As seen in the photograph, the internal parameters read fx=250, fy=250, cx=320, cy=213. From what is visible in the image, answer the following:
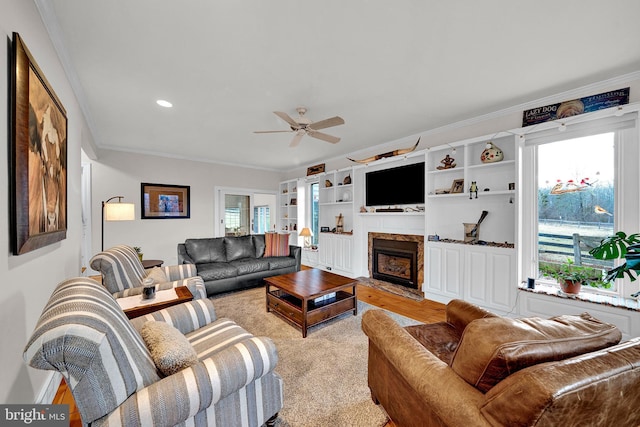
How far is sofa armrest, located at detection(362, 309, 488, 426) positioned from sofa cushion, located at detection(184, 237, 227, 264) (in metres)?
3.56

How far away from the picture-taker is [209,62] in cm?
212

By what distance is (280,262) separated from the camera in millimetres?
4582

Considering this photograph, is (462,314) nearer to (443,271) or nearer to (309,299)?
(309,299)

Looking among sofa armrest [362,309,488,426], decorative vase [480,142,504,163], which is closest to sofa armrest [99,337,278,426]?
sofa armrest [362,309,488,426]

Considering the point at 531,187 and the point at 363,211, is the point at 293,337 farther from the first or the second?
the point at 531,187

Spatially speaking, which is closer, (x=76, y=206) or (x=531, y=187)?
(x=76, y=206)

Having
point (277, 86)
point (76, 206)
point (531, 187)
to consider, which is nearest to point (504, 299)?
point (531, 187)

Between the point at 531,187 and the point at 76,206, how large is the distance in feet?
16.7

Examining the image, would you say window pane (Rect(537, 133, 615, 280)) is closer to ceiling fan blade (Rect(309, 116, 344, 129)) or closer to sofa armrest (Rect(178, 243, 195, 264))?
ceiling fan blade (Rect(309, 116, 344, 129))

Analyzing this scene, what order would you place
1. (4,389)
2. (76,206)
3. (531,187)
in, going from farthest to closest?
(531,187), (76,206), (4,389)

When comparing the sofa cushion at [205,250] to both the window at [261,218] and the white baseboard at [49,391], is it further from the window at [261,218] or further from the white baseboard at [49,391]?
the window at [261,218]

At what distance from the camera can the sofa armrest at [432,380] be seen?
2.88 ft

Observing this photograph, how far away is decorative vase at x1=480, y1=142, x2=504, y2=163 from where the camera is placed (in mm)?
3119

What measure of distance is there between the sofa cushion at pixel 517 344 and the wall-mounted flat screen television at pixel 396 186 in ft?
10.2
